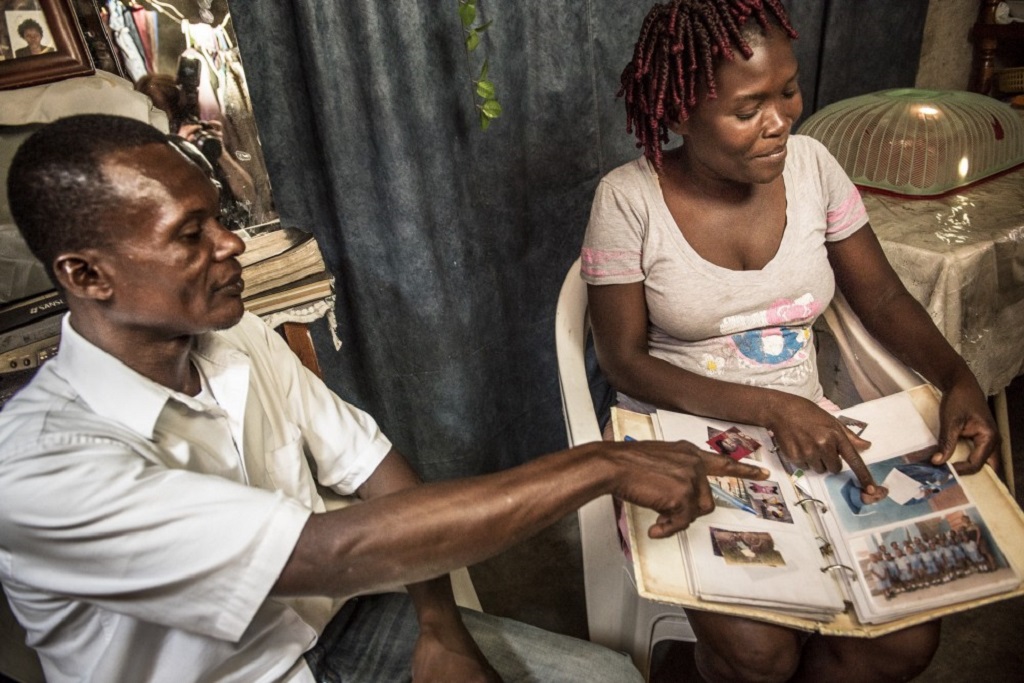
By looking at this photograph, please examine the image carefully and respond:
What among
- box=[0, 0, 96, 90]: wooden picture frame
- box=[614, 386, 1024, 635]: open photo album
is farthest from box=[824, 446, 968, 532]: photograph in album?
box=[0, 0, 96, 90]: wooden picture frame

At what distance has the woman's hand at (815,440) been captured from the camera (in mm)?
1224

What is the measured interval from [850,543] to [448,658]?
0.66 m

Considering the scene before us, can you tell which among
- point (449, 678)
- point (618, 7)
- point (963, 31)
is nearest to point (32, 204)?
point (449, 678)

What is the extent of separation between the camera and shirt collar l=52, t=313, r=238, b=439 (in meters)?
0.94

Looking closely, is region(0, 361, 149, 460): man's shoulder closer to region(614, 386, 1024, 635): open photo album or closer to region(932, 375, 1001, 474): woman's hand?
region(614, 386, 1024, 635): open photo album

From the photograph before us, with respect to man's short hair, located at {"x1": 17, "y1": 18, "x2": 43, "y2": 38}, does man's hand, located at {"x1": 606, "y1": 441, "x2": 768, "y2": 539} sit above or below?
below

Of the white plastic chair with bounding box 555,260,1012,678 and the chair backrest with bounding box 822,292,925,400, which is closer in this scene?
the white plastic chair with bounding box 555,260,1012,678

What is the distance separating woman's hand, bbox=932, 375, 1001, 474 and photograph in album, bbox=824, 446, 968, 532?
3 centimetres

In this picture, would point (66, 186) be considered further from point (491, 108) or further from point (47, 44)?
point (491, 108)

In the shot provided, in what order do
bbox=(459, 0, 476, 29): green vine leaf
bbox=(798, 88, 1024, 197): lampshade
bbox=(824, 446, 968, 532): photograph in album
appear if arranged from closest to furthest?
1. bbox=(824, 446, 968, 532): photograph in album
2. bbox=(459, 0, 476, 29): green vine leaf
3. bbox=(798, 88, 1024, 197): lampshade

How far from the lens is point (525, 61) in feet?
6.72

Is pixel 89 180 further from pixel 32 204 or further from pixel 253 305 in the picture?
pixel 253 305

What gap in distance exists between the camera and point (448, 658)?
1130 mm

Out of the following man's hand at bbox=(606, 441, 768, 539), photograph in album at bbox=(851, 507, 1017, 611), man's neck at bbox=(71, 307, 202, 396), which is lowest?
photograph in album at bbox=(851, 507, 1017, 611)
